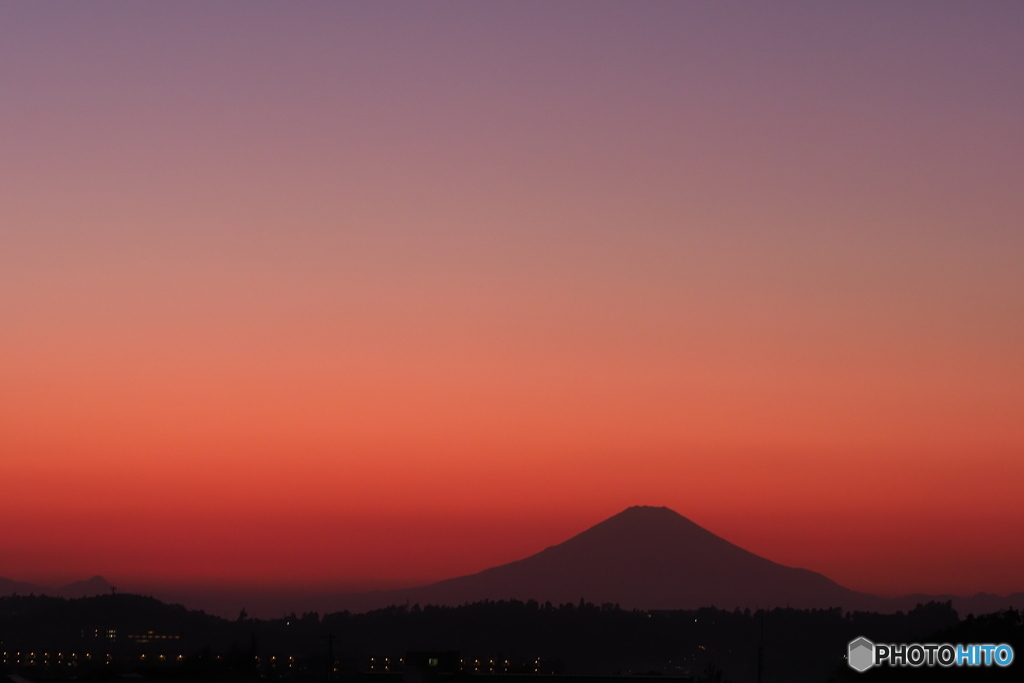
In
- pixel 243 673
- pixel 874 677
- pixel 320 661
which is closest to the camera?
pixel 874 677

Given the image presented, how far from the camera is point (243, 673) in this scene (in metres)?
78.1

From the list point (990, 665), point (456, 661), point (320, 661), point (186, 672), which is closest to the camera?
point (990, 665)

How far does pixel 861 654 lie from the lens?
61.4 m

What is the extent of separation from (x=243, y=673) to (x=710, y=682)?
34666 mm

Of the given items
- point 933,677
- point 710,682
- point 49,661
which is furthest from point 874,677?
point 49,661

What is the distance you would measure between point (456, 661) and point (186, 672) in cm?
2693

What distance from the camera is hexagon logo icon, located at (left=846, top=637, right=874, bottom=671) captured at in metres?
60.0

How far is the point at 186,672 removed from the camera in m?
71.4

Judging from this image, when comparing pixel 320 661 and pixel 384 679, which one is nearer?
pixel 384 679

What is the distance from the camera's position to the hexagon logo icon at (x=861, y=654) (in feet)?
197

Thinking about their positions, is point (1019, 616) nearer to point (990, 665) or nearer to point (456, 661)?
point (990, 665)

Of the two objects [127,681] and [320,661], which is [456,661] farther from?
[320,661]

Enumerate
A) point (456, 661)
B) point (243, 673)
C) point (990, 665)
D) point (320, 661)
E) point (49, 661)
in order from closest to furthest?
point (990, 665) → point (243, 673) → point (456, 661) → point (320, 661) → point (49, 661)

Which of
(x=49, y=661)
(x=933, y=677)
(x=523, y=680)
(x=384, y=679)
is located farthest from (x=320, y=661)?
(x=933, y=677)
